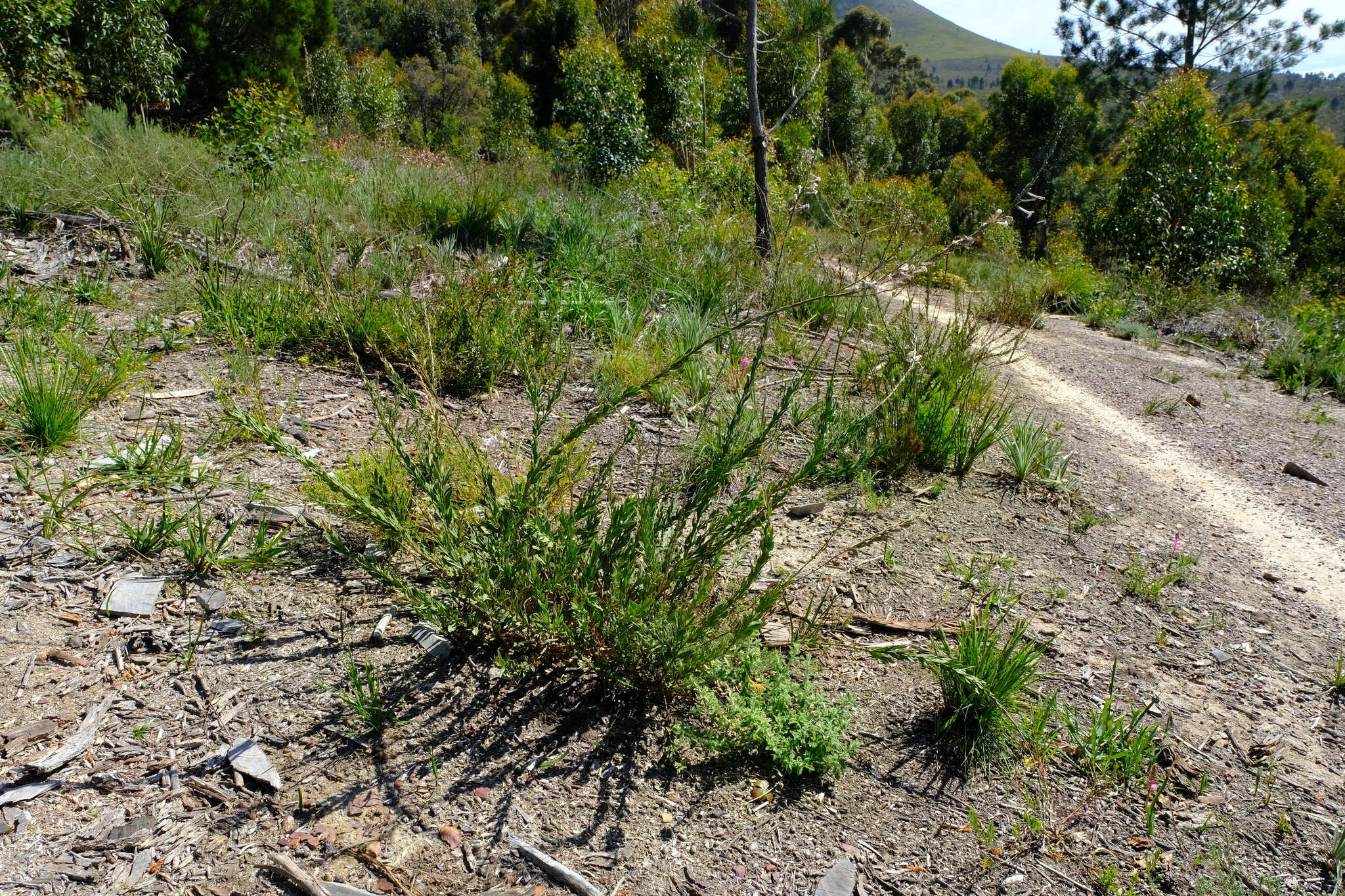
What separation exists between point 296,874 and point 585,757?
0.67 m

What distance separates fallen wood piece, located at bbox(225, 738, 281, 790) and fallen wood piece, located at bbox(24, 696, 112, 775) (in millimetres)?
311

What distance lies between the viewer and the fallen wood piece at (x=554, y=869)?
1587 millimetres

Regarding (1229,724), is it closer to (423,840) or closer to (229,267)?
(423,840)

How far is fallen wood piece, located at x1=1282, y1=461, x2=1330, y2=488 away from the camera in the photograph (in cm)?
400

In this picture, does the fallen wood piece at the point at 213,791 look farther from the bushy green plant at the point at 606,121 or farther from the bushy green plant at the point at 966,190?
the bushy green plant at the point at 966,190

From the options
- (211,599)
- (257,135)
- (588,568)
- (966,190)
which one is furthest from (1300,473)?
(966,190)

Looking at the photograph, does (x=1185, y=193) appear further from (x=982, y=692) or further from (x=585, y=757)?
(x=585, y=757)

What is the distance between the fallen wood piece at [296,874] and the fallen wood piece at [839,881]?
1.03 metres

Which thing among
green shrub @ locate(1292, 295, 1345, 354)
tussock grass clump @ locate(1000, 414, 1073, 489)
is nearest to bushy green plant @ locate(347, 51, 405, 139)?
green shrub @ locate(1292, 295, 1345, 354)

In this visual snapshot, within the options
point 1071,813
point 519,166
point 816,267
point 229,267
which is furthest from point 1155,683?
point 519,166

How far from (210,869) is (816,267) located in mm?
5326

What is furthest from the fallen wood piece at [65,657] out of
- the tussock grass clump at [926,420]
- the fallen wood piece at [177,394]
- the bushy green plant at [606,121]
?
the bushy green plant at [606,121]

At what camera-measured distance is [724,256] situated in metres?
5.86

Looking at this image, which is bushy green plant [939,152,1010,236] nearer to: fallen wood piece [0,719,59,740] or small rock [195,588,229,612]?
small rock [195,588,229,612]
